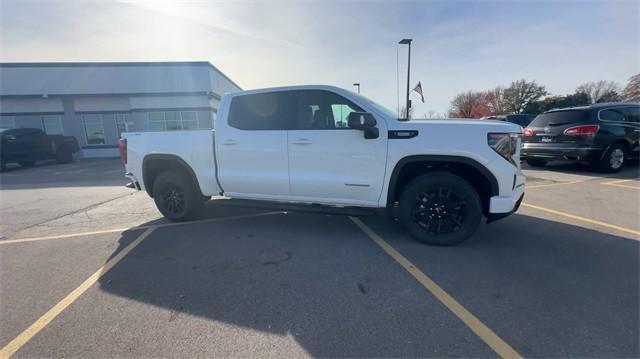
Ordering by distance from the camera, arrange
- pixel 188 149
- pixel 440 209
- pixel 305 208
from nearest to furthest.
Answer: pixel 440 209 < pixel 305 208 < pixel 188 149

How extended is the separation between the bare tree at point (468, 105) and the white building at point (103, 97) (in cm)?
4331

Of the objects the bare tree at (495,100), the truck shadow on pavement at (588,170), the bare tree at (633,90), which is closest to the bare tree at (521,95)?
the bare tree at (495,100)

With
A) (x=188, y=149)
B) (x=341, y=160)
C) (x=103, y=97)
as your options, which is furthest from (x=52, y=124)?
(x=341, y=160)

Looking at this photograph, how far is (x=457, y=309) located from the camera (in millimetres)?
2521

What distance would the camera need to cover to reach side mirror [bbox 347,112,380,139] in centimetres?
361

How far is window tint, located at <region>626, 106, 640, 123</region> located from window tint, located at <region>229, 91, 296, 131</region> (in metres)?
10.0

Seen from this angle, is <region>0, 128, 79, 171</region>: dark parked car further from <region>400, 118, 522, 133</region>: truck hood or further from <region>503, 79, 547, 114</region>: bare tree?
<region>503, 79, 547, 114</region>: bare tree

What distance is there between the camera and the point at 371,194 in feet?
12.8

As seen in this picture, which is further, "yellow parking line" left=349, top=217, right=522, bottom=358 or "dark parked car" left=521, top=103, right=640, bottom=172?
"dark parked car" left=521, top=103, right=640, bottom=172

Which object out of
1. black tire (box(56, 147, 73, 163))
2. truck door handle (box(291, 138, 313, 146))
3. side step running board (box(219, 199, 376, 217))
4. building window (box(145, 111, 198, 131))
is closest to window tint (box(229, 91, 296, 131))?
truck door handle (box(291, 138, 313, 146))

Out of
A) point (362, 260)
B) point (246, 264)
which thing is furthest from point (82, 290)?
point (362, 260)

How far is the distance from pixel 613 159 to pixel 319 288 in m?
9.77

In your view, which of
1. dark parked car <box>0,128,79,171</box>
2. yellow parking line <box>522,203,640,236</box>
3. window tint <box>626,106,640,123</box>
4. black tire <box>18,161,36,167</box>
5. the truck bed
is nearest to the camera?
yellow parking line <box>522,203,640,236</box>

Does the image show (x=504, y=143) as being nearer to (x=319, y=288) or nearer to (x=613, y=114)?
(x=319, y=288)
